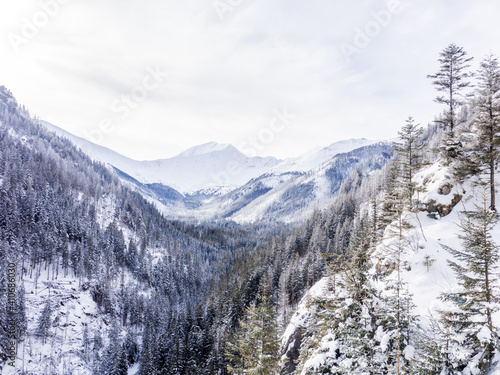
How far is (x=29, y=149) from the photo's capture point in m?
178

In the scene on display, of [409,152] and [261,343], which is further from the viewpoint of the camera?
[409,152]

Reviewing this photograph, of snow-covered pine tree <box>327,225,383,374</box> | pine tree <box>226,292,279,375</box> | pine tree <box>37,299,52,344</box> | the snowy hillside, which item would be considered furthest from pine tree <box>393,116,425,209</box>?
pine tree <box>37,299,52,344</box>

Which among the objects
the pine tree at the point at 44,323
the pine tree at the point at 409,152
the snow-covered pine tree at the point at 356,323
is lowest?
the pine tree at the point at 44,323

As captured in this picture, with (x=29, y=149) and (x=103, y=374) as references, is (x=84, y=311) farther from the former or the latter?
(x=29, y=149)

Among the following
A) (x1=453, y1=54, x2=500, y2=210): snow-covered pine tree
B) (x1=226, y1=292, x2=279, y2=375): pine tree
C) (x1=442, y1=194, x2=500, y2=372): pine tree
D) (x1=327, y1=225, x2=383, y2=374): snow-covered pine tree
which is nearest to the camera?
(x1=442, y1=194, x2=500, y2=372): pine tree

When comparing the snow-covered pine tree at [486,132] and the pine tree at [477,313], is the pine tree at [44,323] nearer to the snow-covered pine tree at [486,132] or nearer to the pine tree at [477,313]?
the pine tree at [477,313]

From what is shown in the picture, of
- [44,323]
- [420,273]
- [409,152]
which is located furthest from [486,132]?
[44,323]

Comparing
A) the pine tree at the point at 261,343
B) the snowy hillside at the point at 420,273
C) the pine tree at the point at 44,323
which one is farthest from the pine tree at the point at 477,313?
the pine tree at the point at 44,323

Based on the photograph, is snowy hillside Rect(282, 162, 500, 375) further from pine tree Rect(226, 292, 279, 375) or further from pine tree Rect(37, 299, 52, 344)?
pine tree Rect(37, 299, 52, 344)

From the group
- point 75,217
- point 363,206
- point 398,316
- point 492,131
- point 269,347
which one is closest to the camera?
point 398,316

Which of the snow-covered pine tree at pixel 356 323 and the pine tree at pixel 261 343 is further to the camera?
the pine tree at pixel 261 343

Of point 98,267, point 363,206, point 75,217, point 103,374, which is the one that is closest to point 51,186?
point 75,217

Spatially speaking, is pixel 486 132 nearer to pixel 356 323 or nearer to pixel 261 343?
pixel 356 323

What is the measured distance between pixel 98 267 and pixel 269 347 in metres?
123
